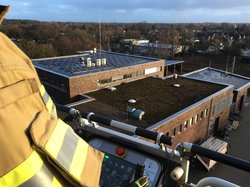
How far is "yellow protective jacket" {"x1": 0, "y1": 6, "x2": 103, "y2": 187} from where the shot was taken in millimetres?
1010

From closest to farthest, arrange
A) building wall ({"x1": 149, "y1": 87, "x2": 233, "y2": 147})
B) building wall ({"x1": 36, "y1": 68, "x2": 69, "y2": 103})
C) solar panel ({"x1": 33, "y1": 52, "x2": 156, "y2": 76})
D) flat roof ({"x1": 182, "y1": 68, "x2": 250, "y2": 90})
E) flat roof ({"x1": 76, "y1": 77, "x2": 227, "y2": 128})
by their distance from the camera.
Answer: building wall ({"x1": 149, "y1": 87, "x2": 233, "y2": 147}) < flat roof ({"x1": 76, "y1": 77, "x2": 227, "y2": 128}) < building wall ({"x1": 36, "y1": 68, "x2": 69, "y2": 103}) < solar panel ({"x1": 33, "y1": 52, "x2": 156, "y2": 76}) < flat roof ({"x1": 182, "y1": 68, "x2": 250, "y2": 90})

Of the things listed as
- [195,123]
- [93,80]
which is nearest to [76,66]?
[93,80]

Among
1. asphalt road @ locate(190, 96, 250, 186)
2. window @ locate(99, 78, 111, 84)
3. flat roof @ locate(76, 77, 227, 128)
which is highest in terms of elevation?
window @ locate(99, 78, 111, 84)

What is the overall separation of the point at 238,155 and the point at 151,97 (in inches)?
273

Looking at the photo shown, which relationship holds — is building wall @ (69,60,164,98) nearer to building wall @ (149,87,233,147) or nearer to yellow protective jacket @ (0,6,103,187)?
building wall @ (149,87,233,147)

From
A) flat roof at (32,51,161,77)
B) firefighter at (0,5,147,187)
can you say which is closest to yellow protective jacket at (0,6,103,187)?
firefighter at (0,5,147,187)

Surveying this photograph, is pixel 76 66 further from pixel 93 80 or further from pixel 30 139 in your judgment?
pixel 30 139

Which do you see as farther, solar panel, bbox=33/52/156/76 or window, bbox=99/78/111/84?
solar panel, bbox=33/52/156/76

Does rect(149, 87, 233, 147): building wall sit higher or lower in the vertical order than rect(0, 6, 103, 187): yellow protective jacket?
lower

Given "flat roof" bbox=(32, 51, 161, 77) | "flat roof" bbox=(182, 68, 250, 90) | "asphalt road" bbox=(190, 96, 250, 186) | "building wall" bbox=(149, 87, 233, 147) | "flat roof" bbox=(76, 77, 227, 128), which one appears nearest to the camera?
"building wall" bbox=(149, 87, 233, 147)

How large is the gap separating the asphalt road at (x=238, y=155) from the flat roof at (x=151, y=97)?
3929mm

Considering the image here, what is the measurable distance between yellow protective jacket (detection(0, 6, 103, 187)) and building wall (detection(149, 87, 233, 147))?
11000 millimetres

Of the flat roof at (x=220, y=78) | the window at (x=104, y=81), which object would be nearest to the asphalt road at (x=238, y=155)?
the flat roof at (x=220, y=78)

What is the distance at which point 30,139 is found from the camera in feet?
3.55
